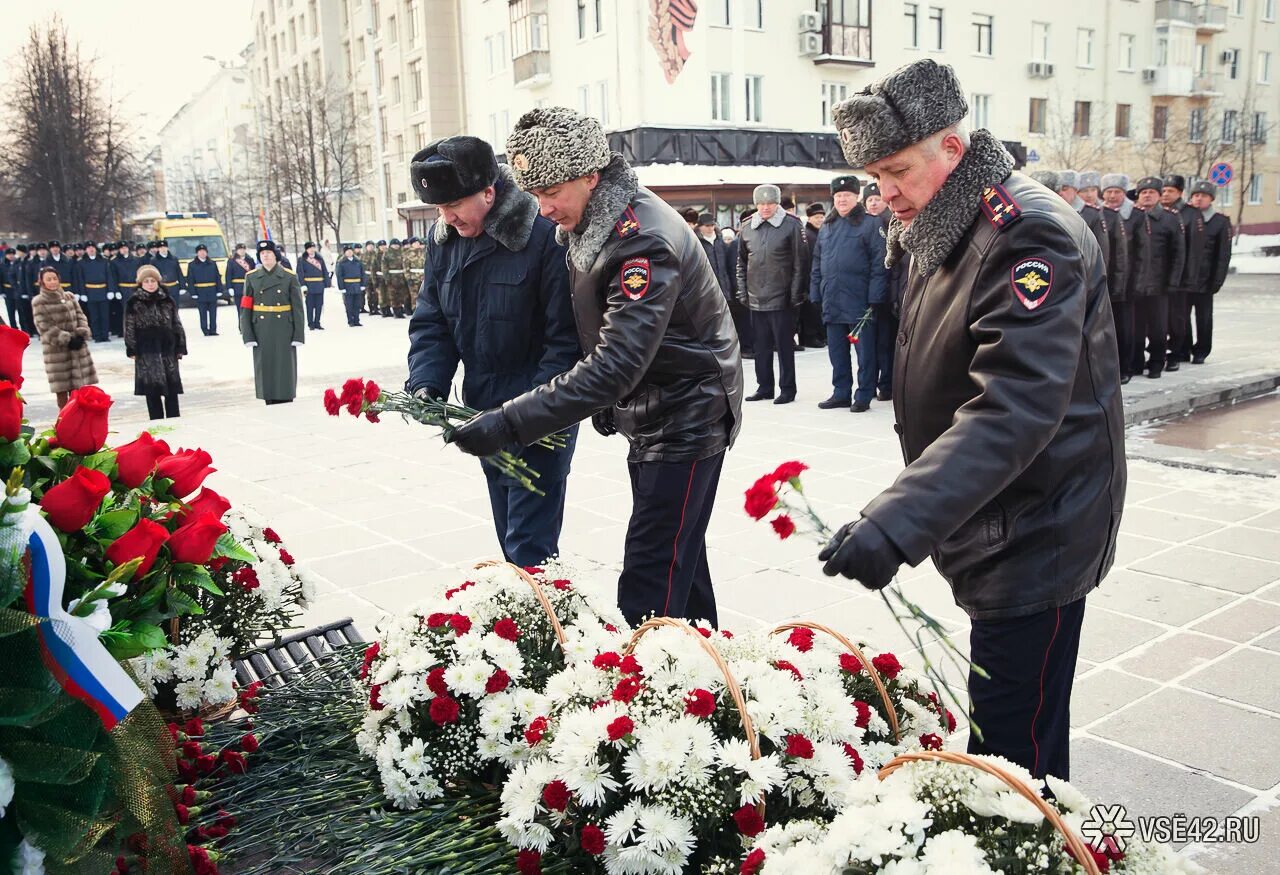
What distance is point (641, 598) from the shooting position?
351 cm

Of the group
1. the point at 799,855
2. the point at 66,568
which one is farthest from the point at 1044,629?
the point at 66,568

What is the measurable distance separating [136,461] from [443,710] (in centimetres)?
96

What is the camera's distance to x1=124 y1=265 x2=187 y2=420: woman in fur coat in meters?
11.8

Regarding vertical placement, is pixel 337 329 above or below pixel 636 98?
below

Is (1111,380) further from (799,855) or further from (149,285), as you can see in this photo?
(149,285)

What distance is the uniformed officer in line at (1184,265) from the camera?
494 inches

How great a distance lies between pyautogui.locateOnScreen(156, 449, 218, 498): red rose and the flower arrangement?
0.72 metres

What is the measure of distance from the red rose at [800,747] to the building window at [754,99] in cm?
3166

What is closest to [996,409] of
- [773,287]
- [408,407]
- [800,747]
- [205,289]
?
[800,747]

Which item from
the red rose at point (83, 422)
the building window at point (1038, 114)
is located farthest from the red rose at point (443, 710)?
the building window at point (1038, 114)

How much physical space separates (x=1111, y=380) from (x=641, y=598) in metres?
1.70

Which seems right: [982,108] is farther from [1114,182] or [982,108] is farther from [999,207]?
[999,207]

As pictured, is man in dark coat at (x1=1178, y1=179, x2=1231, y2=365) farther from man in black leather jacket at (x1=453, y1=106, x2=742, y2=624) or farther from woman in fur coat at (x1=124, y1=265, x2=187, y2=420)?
woman in fur coat at (x1=124, y1=265, x2=187, y2=420)

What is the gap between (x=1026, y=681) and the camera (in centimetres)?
232
